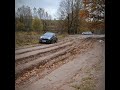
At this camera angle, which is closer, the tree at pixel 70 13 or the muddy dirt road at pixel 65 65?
the muddy dirt road at pixel 65 65

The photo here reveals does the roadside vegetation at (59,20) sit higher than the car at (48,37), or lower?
higher

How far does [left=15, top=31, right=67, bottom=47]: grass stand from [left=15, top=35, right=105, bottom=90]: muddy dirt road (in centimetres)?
5

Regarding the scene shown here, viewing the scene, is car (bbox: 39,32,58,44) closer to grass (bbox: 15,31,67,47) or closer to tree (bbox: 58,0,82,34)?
grass (bbox: 15,31,67,47)

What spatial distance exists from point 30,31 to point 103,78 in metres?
0.82

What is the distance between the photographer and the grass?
2252 mm

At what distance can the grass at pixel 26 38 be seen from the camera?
225cm

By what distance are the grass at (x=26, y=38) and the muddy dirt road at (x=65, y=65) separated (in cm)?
5

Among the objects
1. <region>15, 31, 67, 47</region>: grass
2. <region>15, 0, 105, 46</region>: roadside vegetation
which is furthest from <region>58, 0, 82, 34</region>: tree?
<region>15, 31, 67, 47</region>: grass

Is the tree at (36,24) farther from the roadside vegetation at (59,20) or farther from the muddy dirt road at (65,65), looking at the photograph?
the muddy dirt road at (65,65)

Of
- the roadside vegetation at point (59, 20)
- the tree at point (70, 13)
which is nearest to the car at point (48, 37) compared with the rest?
the roadside vegetation at point (59, 20)

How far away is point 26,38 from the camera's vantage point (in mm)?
2277

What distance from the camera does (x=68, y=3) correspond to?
2.28 m
